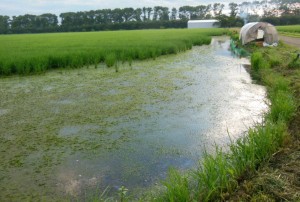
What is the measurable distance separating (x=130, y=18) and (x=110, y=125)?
69.3m

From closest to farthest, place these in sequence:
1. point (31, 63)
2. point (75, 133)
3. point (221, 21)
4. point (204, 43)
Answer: point (75, 133), point (31, 63), point (204, 43), point (221, 21)

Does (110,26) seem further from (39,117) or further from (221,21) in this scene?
(39,117)

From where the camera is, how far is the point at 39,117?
15.6 feet

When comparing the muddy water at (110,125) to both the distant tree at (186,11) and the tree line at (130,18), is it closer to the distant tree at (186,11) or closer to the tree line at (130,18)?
the tree line at (130,18)

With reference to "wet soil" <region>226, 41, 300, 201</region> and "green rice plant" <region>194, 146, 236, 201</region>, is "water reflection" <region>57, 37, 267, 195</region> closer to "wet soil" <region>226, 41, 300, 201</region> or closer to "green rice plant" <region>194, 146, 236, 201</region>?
"green rice plant" <region>194, 146, 236, 201</region>

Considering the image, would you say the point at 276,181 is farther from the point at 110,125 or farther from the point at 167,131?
the point at 110,125

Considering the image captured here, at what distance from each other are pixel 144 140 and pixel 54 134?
1.26 metres

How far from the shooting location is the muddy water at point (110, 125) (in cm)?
299

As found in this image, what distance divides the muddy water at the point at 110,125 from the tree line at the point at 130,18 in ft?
148

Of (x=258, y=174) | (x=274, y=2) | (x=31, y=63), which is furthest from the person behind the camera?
(x=274, y=2)

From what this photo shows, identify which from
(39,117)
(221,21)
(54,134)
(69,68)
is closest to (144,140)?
(54,134)

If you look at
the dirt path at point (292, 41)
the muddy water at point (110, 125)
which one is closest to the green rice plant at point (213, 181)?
the muddy water at point (110, 125)

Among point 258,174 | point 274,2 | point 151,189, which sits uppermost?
point 274,2

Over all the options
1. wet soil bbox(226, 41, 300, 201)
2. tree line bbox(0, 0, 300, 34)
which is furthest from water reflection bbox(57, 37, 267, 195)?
tree line bbox(0, 0, 300, 34)
